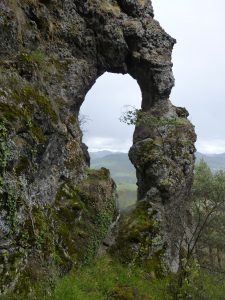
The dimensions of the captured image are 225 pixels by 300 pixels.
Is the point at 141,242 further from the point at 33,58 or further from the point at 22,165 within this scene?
the point at 33,58

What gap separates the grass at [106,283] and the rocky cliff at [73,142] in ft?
3.34

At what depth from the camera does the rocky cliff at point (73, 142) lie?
16.9m

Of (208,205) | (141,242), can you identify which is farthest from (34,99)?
(208,205)

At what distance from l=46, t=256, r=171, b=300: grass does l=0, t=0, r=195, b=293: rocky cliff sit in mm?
1017

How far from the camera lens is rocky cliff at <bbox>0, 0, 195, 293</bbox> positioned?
16.9 m

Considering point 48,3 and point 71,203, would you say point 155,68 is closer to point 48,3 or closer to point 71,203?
point 48,3

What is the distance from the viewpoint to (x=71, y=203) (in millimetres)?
23188

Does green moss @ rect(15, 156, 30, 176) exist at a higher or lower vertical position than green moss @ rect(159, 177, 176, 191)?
higher

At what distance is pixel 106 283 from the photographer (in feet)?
64.4

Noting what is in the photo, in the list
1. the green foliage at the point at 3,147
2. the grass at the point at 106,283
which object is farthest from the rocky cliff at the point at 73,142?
the grass at the point at 106,283

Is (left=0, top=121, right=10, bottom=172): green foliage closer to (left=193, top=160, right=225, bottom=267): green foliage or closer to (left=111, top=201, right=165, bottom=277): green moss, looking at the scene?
(left=111, top=201, right=165, bottom=277): green moss

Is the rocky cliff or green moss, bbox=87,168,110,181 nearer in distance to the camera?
the rocky cliff

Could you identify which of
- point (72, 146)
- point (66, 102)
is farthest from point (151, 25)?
point (72, 146)

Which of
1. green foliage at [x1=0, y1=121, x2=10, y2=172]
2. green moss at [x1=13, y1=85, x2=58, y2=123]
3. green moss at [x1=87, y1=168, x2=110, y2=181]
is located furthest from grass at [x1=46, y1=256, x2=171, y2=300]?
green moss at [x1=13, y1=85, x2=58, y2=123]
